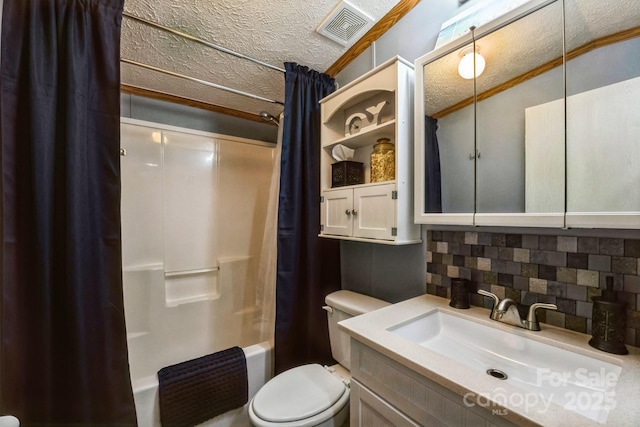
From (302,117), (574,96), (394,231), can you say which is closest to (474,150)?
(574,96)

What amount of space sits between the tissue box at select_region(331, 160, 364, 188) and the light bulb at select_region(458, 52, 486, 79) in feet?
2.01

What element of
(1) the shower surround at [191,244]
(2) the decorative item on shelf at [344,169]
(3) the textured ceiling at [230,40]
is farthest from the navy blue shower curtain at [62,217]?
(2) the decorative item on shelf at [344,169]

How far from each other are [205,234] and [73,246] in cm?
97

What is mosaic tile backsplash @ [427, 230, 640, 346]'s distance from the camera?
737 millimetres

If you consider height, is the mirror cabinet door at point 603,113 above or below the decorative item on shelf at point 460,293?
above

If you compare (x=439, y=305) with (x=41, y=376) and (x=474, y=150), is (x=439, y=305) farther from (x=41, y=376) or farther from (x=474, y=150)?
(x=41, y=376)

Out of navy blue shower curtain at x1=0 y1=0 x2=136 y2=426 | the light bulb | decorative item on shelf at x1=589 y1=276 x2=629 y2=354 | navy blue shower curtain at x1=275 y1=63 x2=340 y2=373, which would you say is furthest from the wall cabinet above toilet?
navy blue shower curtain at x1=0 y1=0 x2=136 y2=426

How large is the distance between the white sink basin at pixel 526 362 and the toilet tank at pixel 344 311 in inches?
13.3

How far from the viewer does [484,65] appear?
3.19 ft

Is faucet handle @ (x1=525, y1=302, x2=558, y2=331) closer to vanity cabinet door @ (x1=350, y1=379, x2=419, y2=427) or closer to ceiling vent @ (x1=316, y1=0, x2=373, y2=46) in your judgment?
vanity cabinet door @ (x1=350, y1=379, x2=419, y2=427)

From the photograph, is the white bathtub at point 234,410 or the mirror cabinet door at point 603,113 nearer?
the mirror cabinet door at point 603,113

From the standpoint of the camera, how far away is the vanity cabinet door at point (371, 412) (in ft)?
2.43

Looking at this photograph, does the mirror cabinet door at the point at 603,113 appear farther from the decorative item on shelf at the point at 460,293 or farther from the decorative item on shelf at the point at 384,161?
the decorative item on shelf at the point at 384,161

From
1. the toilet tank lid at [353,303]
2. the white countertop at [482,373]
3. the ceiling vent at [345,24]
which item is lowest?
the toilet tank lid at [353,303]
